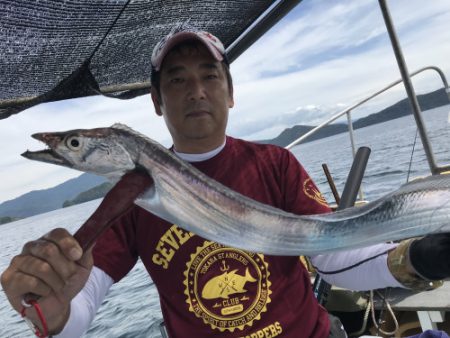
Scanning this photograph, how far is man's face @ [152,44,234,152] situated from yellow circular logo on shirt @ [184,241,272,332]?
0.82 meters

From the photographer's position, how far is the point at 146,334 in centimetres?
923

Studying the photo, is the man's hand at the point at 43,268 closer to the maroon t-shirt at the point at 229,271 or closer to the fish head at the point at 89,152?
the fish head at the point at 89,152

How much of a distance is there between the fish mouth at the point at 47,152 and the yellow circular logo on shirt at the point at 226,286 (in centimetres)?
127

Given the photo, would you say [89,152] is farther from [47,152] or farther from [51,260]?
[51,260]

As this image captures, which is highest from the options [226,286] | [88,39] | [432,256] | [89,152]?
[88,39]

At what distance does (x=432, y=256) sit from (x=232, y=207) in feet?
3.98

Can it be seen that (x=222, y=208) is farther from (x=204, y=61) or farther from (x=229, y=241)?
(x=204, y=61)

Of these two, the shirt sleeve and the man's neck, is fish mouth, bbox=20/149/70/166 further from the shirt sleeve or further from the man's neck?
the man's neck

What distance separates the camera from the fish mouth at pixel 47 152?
1450 mm

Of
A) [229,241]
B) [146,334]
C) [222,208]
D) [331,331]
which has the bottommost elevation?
[146,334]

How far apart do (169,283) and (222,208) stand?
44.4 inches

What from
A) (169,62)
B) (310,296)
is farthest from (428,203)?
(169,62)

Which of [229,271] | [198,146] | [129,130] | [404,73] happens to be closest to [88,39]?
[198,146]

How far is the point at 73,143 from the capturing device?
4.95 feet
